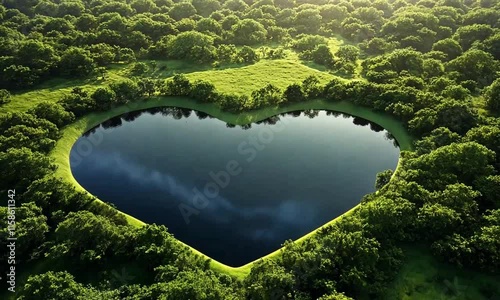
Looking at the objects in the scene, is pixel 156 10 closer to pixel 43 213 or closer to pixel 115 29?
pixel 115 29

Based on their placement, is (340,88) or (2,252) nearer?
(2,252)

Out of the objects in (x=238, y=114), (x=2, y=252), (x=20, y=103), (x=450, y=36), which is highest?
(x=450, y=36)

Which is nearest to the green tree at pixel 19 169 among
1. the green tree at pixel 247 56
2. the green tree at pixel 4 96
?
the green tree at pixel 4 96

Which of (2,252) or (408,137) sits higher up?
(408,137)

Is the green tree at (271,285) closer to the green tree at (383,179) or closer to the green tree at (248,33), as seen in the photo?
the green tree at (383,179)

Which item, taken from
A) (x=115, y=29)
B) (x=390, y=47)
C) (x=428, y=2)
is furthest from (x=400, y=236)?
(x=428, y=2)

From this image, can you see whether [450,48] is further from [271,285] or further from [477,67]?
[271,285]

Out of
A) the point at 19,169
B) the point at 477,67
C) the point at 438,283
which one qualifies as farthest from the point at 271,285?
the point at 477,67

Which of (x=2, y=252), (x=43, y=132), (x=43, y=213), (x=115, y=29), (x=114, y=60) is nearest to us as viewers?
(x=2, y=252)
